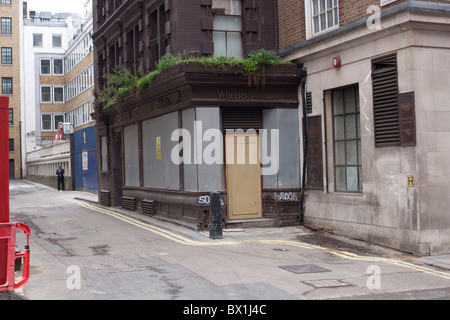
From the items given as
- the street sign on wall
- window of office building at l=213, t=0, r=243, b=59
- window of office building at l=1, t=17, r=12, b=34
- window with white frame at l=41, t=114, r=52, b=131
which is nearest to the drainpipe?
window of office building at l=213, t=0, r=243, b=59

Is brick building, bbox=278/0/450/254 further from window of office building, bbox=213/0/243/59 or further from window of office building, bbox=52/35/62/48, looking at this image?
window of office building, bbox=52/35/62/48

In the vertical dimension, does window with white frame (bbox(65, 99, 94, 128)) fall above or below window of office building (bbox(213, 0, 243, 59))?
above

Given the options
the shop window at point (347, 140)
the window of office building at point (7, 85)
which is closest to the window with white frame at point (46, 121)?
the window of office building at point (7, 85)

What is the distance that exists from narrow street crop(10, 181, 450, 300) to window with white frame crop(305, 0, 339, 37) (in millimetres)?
5492

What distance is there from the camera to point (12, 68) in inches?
2530

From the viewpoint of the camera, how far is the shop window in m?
13.2

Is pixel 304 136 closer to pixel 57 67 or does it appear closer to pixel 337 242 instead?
pixel 337 242

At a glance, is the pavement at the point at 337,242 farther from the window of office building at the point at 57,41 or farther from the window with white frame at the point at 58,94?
the window of office building at the point at 57,41

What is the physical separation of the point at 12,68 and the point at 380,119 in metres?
61.0

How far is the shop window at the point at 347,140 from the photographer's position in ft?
43.2

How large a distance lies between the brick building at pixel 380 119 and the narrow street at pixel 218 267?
0.87 meters

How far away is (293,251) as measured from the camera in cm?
1148

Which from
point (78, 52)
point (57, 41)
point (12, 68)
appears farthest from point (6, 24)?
point (78, 52)
